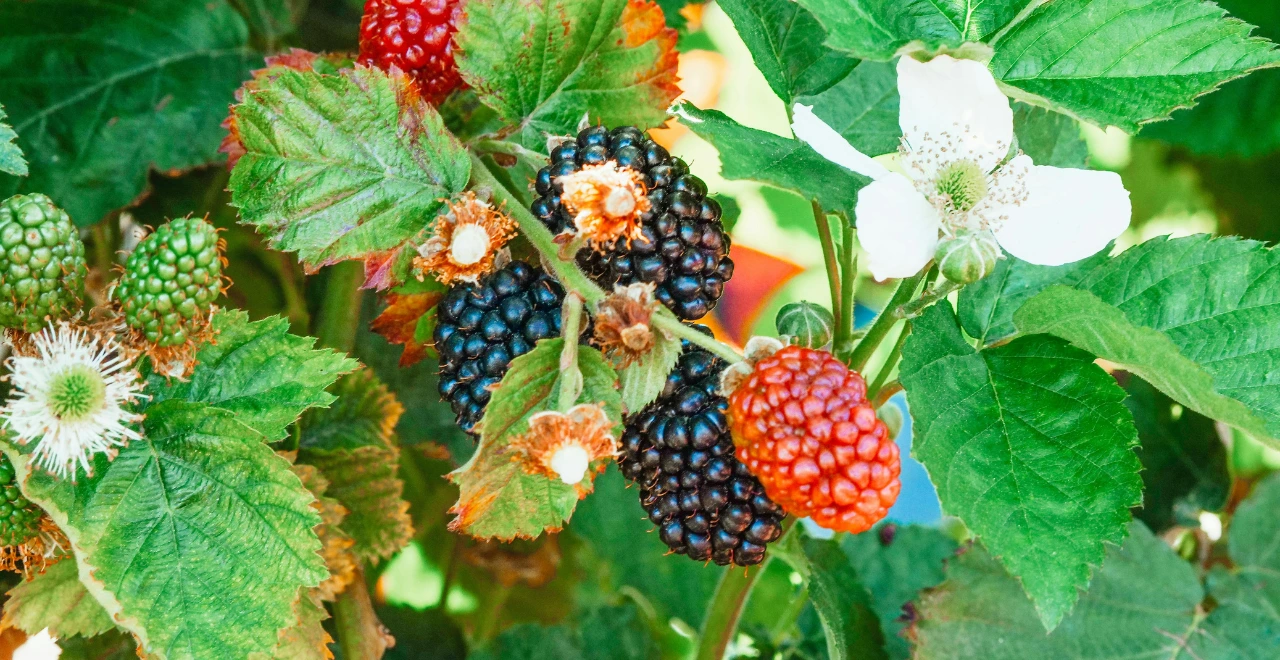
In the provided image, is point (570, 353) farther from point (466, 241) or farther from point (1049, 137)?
point (1049, 137)

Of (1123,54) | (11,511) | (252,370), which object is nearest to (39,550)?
(11,511)

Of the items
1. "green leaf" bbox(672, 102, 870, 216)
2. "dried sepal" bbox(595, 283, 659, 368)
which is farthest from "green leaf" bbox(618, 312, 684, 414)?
"green leaf" bbox(672, 102, 870, 216)

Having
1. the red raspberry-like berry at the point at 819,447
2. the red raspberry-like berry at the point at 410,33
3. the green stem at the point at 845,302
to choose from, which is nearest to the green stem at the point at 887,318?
the green stem at the point at 845,302

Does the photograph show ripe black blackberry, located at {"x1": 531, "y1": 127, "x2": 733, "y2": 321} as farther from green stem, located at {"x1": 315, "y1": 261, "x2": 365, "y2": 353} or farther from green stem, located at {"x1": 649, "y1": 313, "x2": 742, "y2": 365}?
green stem, located at {"x1": 315, "y1": 261, "x2": 365, "y2": 353}

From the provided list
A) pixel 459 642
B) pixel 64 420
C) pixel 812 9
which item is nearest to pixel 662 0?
pixel 812 9

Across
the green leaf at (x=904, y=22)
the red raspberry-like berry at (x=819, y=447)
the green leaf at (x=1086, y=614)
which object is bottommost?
the green leaf at (x=1086, y=614)

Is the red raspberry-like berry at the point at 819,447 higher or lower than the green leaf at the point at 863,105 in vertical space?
lower

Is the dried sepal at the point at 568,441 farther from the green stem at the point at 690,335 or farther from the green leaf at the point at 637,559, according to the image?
the green leaf at the point at 637,559
